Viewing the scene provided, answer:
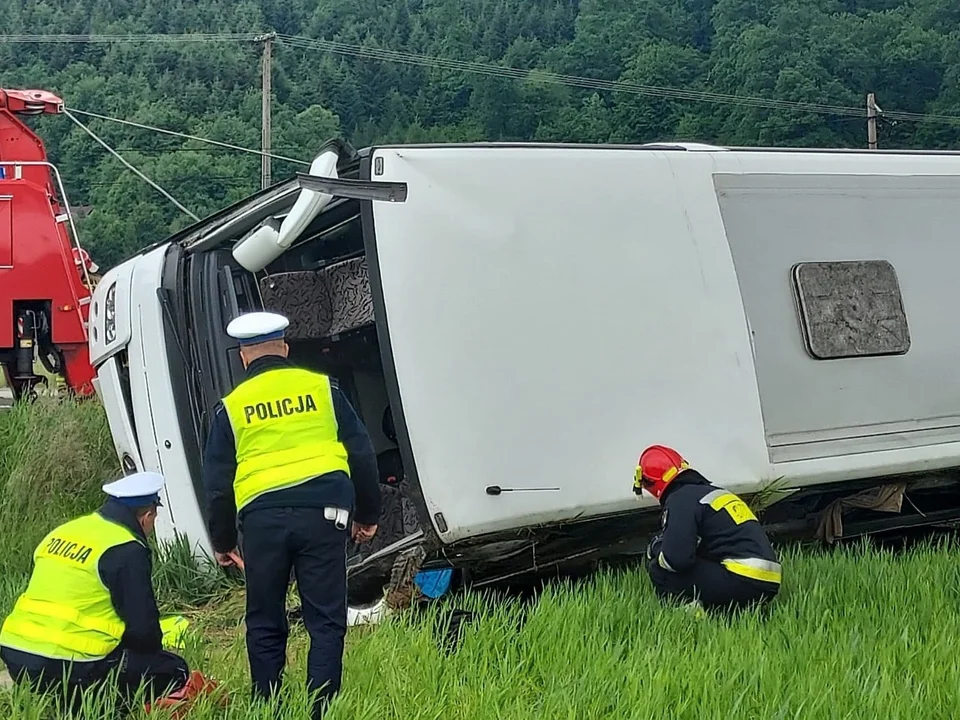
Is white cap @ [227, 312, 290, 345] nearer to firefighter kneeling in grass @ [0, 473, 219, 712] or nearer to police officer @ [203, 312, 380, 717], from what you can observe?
police officer @ [203, 312, 380, 717]

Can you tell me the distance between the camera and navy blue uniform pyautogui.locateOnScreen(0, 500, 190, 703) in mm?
3309

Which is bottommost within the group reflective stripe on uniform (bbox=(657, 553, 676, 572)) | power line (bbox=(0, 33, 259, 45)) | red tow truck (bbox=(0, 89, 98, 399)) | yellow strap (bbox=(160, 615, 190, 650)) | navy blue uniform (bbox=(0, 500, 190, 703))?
reflective stripe on uniform (bbox=(657, 553, 676, 572))

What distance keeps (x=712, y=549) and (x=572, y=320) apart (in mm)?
1026

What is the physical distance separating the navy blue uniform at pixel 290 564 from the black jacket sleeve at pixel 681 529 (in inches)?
50.5

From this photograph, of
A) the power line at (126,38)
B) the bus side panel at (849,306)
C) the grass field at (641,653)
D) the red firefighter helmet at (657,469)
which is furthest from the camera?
the power line at (126,38)

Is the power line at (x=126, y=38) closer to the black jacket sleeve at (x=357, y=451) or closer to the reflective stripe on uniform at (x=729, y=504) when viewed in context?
the reflective stripe on uniform at (x=729, y=504)

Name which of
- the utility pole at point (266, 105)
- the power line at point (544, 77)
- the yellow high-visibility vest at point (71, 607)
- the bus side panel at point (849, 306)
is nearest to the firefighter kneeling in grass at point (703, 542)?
the bus side panel at point (849, 306)

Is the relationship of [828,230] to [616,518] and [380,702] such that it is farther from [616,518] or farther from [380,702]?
[380,702]

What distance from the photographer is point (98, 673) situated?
3.33 m

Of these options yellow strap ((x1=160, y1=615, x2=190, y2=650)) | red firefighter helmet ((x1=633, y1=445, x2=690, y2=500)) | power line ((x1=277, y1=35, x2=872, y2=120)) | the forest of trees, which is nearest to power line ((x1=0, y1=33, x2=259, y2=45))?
the forest of trees

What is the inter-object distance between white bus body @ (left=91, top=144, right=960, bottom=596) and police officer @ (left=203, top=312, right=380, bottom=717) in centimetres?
56

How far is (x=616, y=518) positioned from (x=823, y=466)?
37.0 inches

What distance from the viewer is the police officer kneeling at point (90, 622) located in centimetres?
331

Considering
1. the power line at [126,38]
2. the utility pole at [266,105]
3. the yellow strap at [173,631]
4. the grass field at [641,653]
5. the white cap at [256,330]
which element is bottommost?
the grass field at [641,653]
